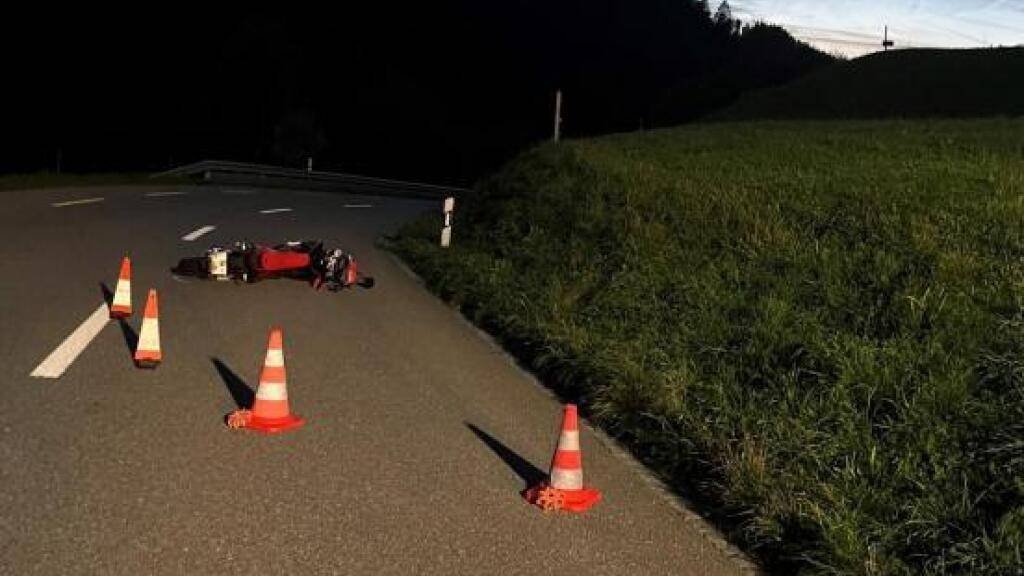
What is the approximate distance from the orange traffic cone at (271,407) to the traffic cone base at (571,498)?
5.95ft

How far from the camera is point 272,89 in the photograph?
99.9 meters

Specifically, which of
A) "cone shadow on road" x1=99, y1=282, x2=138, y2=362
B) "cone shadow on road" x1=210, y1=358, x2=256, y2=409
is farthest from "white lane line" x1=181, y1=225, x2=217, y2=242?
"cone shadow on road" x1=210, y1=358, x2=256, y2=409

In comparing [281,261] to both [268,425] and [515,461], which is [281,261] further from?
[515,461]

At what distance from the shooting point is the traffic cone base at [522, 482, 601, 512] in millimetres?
5407

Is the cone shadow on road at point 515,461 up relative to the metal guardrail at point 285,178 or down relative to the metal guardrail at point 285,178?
down

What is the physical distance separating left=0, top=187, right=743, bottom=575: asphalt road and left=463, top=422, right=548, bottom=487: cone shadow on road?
0.07 ft

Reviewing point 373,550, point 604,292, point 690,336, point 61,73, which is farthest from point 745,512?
point 61,73

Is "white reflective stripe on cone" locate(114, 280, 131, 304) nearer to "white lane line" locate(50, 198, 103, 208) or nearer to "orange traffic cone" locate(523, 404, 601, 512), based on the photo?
"orange traffic cone" locate(523, 404, 601, 512)

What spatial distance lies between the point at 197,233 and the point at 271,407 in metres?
12.3

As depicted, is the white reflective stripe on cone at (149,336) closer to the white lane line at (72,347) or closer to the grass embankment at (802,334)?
the white lane line at (72,347)

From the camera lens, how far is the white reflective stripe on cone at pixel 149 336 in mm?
7863

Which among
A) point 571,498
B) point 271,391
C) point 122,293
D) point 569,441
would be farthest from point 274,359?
point 122,293

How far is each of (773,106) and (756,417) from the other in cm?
6452

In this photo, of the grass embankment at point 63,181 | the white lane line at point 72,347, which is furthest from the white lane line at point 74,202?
the white lane line at point 72,347
